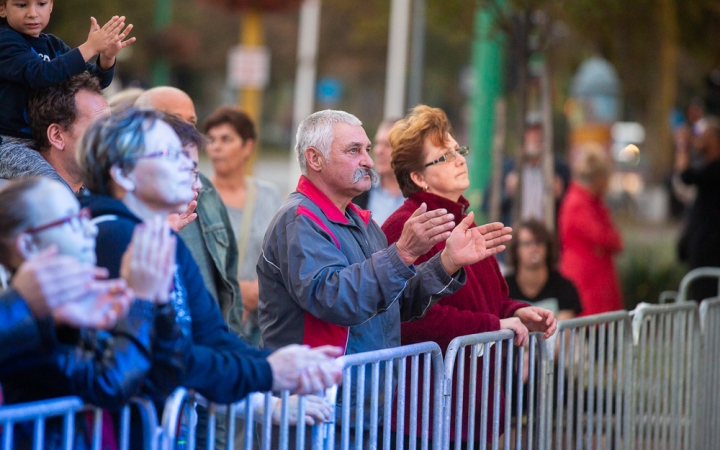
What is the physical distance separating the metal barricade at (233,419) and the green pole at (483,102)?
7.36 meters

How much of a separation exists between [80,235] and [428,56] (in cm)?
3783

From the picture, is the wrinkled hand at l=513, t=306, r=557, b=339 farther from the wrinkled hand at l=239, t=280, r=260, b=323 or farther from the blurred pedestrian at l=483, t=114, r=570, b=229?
the blurred pedestrian at l=483, t=114, r=570, b=229

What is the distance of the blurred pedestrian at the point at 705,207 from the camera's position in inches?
335

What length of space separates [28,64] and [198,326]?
60.5 inches

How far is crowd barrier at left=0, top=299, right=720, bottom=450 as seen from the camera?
2896mm

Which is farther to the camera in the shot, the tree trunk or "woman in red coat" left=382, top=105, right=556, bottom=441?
the tree trunk

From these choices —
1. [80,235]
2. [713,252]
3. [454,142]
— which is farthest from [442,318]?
[713,252]

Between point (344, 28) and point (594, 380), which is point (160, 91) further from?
point (344, 28)

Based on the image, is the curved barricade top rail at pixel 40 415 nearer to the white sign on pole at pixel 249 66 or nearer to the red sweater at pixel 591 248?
the red sweater at pixel 591 248

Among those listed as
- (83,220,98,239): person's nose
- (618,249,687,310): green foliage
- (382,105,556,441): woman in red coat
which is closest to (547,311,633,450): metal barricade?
(382,105,556,441): woman in red coat

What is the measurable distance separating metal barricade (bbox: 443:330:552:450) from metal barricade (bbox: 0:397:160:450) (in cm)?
134

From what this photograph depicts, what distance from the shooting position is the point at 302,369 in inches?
109

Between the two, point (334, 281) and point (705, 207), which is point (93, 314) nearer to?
point (334, 281)

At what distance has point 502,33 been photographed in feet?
31.8
